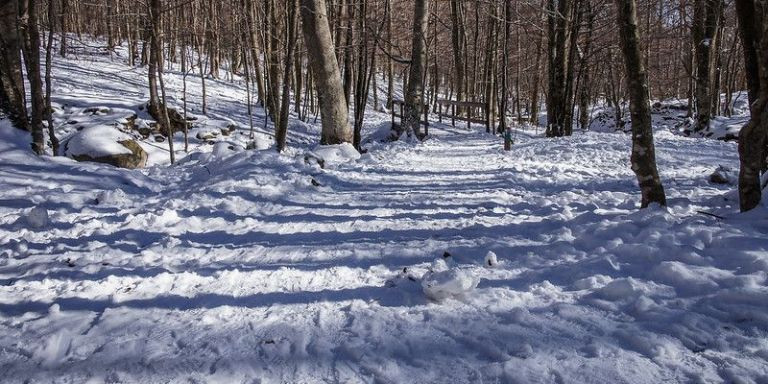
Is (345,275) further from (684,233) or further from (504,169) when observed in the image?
(504,169)

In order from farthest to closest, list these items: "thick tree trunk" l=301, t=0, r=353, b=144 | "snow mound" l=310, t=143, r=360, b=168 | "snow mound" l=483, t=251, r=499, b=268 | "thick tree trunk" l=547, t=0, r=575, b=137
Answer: "thick tree trunk" l=547, t=0, r=575, b=137 < "thick tree trunk" l=301, t=0, r=353, b=144 < "snow mound" l=310, t=143, r=360, b=168 < "snow mound" l=483, t=251, r=499, b=268

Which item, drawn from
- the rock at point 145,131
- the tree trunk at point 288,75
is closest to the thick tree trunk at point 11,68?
the tree trunk at point 288,75

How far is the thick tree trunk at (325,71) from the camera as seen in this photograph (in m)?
9.14

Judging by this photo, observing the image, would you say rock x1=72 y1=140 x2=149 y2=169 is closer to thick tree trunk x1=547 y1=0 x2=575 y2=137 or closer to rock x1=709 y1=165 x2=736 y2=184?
→ rock x1=709 y1=165 x2=736 y2=184

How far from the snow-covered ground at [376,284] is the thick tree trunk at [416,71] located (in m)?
7.65

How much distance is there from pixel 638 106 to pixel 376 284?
3.53 metres

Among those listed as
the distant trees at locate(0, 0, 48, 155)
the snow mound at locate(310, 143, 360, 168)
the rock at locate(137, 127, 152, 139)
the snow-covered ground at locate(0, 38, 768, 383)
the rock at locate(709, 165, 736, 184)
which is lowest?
the snow-covered ground at locate(0, 38, 768, 383)

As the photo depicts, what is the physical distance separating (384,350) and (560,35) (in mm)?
15424

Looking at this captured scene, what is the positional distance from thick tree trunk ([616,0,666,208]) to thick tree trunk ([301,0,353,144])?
6236 millimetres

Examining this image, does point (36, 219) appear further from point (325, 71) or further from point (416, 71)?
point (416, 71)

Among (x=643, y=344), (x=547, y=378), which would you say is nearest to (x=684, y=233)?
(x=643, y=344)

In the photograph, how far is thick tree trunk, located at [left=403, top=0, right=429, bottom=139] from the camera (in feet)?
42.9

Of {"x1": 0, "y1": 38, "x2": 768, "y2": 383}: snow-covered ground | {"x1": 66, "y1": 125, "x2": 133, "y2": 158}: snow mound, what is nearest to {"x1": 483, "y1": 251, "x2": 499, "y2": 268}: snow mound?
{"x1": 0, "y1": 38, "x2": 768, "y2": 383}: snow-covered ground

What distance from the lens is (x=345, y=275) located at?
3.41 metres
